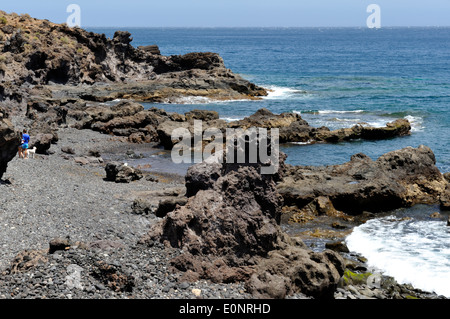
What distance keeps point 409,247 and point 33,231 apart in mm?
13308

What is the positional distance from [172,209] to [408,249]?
8.93 m

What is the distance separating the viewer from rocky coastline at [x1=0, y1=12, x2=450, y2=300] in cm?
1298

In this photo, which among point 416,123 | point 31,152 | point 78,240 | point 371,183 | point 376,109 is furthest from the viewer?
point 376,109

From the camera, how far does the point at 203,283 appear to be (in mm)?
13312

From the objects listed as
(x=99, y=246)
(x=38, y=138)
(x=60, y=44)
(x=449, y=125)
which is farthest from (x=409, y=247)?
(x=60, y=44)

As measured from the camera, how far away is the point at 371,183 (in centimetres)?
2419

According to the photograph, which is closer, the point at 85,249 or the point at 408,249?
the point at 85,249

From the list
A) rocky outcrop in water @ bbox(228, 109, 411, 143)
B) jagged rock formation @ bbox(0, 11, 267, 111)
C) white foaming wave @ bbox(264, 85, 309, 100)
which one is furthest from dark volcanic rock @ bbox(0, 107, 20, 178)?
white foaming wave @ bbox(264, 85, 309, 100)

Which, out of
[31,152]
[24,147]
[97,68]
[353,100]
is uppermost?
[97,68]

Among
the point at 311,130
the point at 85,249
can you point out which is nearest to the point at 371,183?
the point at 85,249

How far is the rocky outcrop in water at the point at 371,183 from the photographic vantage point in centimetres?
2377

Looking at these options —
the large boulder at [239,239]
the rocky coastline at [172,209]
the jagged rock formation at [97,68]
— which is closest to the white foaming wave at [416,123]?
the rocky coastline at [172,209]

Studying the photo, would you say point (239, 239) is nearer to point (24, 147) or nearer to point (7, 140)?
point (7, 140)
